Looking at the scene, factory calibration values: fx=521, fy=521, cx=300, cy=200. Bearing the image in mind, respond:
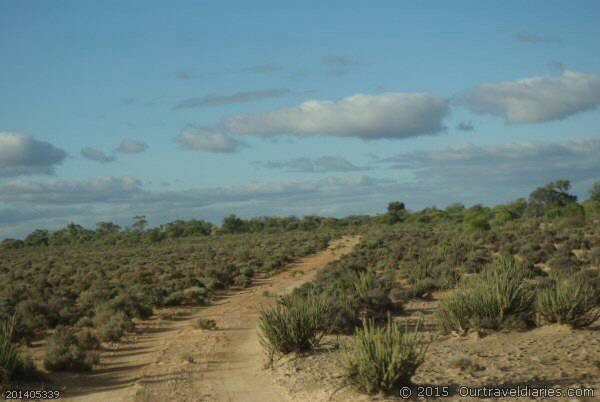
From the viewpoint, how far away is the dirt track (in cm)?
905

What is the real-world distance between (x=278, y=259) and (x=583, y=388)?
93.9ft

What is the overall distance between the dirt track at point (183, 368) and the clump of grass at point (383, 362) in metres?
1.53

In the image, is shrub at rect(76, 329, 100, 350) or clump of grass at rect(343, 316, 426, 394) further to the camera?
shrub at rect(76, 329, 100, 350)

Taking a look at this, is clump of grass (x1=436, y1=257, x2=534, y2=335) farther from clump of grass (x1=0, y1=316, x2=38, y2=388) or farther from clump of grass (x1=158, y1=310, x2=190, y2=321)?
clump of grass (x1=158, y1=310, x2=190, y2=321)

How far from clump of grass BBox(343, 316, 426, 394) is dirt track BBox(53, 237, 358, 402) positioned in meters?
1.53

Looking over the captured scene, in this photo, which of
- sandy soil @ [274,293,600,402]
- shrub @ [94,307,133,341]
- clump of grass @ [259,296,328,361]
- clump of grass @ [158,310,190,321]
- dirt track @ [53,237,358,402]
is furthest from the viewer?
clump of grass @ [158,310,190,321]

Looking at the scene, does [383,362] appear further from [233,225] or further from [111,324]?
[233,225]

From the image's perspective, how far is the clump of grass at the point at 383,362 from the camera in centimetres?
764

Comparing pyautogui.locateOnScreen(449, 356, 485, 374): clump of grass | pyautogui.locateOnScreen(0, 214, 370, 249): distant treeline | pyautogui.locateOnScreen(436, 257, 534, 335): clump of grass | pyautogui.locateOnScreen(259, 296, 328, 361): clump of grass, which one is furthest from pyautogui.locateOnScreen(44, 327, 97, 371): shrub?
pyautogui.locateOnScreen(0, 214, 370, 249): distant treeline

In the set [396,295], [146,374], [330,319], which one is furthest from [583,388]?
[396,295]

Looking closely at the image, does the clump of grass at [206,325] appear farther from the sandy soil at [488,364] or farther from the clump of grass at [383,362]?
the clump of grass at [383,362]

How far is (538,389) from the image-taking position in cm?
765

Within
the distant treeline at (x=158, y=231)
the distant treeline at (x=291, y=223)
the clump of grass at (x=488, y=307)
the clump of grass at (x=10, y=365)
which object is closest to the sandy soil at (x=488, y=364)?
the clump of grass at (x=488, y=307)

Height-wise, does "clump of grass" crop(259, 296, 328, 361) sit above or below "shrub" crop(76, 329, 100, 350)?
above
